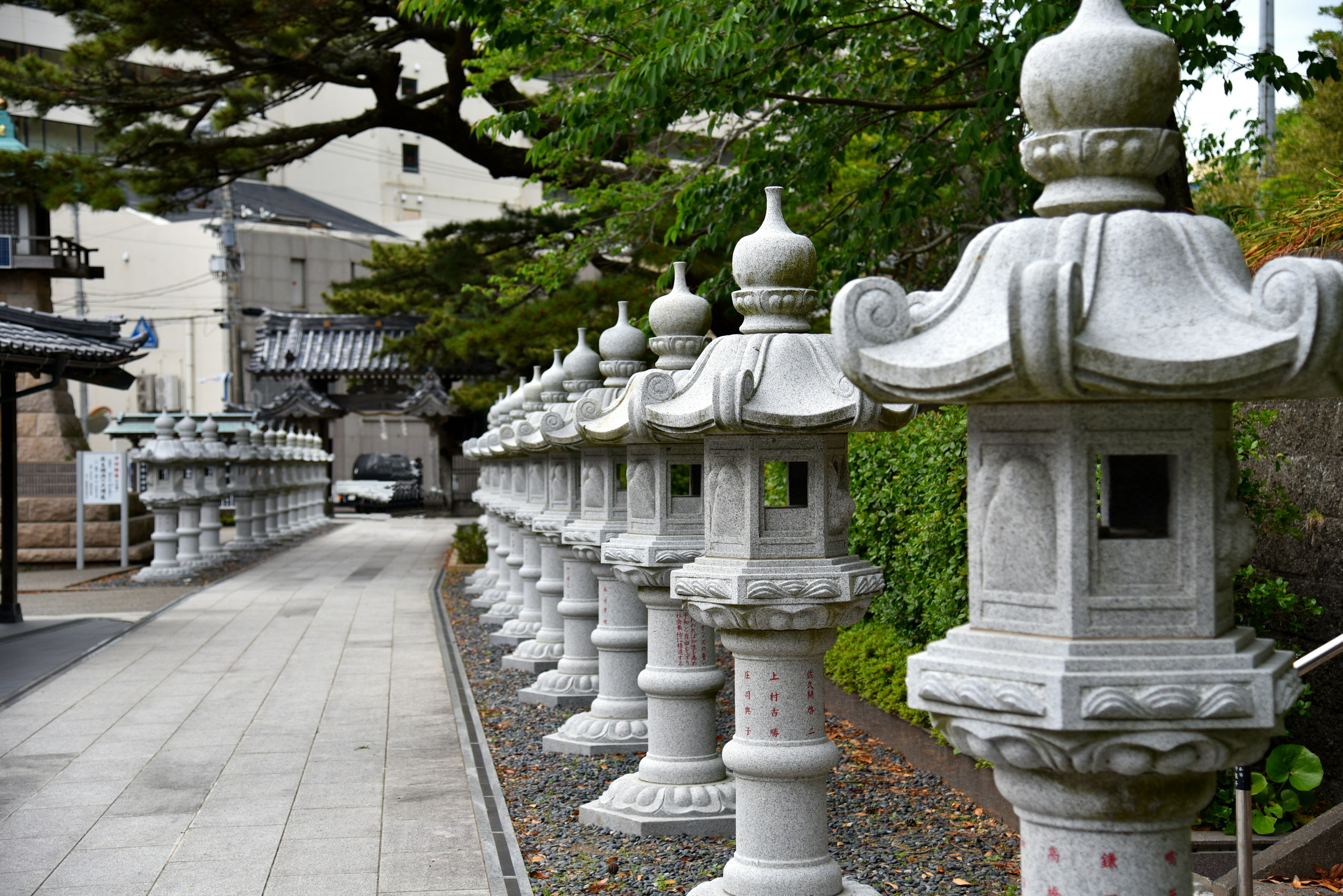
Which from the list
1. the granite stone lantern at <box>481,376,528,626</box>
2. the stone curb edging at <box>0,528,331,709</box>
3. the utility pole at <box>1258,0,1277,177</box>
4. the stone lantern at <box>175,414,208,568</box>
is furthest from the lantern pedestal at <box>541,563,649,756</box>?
the stone lantern at <box>175,414,208,568</box>

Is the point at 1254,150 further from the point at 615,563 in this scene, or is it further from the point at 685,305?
the point at 615,563

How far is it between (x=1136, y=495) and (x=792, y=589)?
1874mm

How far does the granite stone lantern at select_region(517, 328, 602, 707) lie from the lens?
857cm

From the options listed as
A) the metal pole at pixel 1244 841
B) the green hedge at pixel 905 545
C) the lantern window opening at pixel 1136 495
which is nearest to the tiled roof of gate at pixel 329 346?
the green hedge at pixel 905 545

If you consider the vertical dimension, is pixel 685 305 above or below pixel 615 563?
above

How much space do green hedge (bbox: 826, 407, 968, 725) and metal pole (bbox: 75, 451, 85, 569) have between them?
51.1 ft

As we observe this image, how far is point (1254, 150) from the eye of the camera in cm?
1041

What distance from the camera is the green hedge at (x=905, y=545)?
274 inches

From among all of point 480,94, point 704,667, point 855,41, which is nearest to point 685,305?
point 704,667

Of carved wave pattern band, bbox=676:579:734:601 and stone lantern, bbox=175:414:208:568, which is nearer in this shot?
carved wave pattern band, bbox=676:579:734:601

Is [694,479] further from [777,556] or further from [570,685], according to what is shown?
[570,685]

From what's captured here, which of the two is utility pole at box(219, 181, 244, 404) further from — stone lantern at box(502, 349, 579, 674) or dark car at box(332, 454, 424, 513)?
stone lantern at box(502, 349, 579, 674)

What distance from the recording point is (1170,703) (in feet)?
9.12

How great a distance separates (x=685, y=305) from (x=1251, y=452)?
2.81 m
